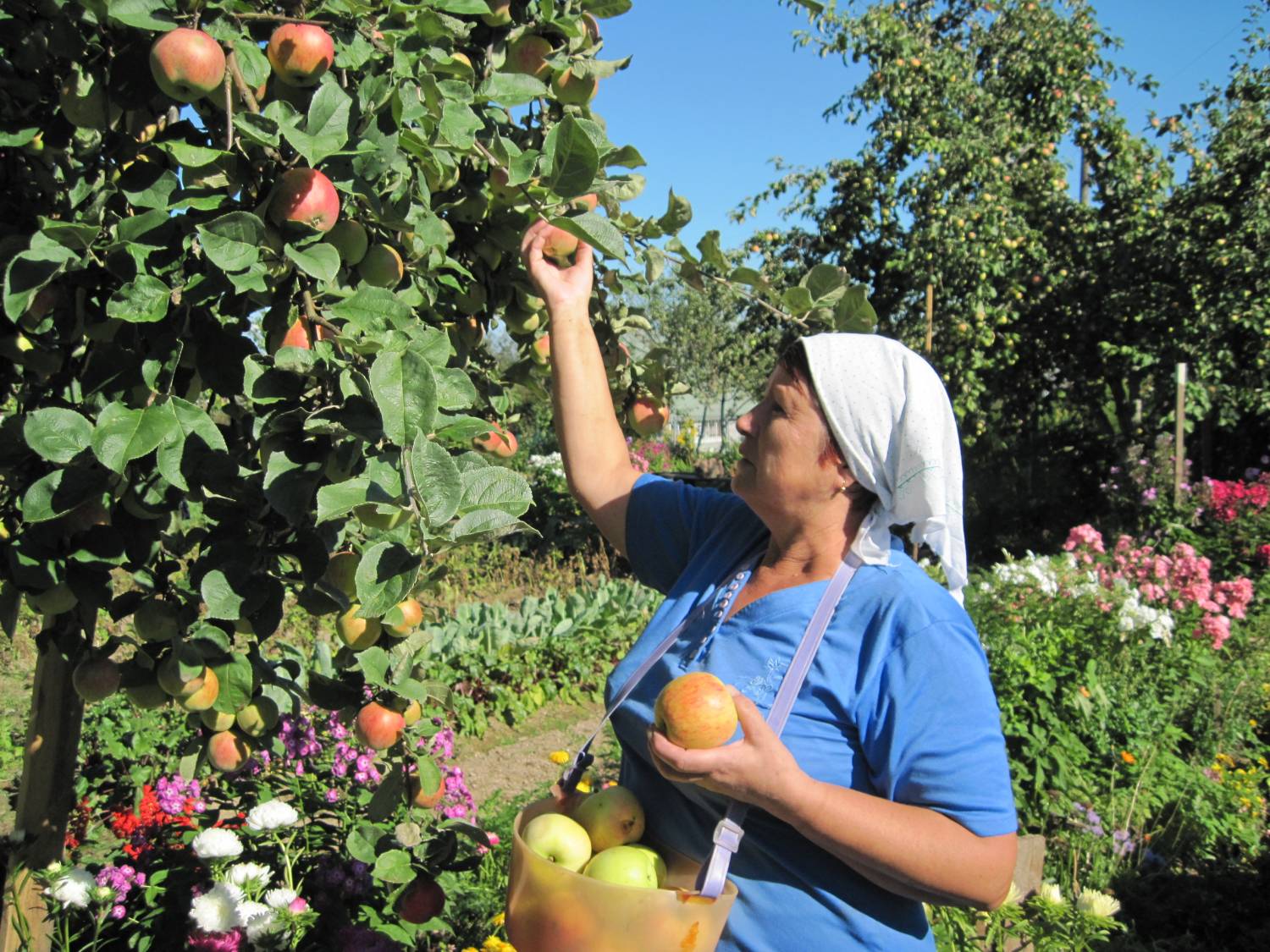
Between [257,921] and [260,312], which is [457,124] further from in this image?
[257,921]

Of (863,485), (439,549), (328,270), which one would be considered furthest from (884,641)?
(328,270)

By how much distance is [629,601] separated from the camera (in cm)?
605

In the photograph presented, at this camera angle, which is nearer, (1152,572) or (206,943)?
(206,943)

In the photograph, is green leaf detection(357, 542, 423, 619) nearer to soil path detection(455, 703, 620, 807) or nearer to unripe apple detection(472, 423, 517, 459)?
unripe apple detection(472, 423, 517, 459)

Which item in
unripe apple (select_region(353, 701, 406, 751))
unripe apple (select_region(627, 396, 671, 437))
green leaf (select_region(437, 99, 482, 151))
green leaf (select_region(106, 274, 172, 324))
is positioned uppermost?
green leaf (select_region(437, 99, 482, 151))

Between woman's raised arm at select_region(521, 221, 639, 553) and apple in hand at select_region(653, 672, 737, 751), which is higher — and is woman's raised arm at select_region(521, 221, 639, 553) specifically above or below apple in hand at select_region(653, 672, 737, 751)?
above

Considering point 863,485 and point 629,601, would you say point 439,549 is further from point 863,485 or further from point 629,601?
point 629,601

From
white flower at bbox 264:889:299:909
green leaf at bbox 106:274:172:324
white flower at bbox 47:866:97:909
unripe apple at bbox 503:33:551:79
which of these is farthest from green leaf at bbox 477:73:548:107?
white flower at bbox 47:866:97:909

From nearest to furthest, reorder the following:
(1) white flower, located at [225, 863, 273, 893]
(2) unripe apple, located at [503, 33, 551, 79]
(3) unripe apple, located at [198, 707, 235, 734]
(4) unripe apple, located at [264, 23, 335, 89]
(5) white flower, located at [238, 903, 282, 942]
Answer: (4) unripe apple, located at [264, 23, 335, 89] < (3) unripe apple, located at [198, 707, 235, 734] < (2) unripe apple, located at [503, 33, 551, 79] < (5) white flower, located at [238, 903, 282, 942] < (1) white flower, located at [225, 863, 273, 893]

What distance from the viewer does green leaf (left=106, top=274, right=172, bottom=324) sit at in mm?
996

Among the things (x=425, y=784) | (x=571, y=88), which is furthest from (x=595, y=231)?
(x=425, y=784)

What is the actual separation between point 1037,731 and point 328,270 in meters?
3.28

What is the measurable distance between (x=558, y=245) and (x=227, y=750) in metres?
0.82

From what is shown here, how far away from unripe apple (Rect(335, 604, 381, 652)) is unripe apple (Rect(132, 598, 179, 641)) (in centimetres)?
20
